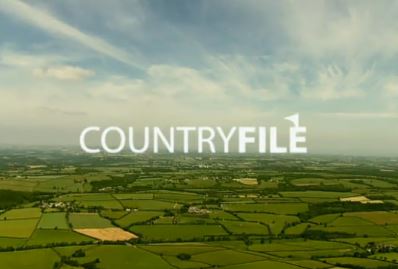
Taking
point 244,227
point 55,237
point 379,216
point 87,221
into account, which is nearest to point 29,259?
point 55,237

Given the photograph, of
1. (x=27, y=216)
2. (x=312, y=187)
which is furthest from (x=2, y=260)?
(x=312, y=187)

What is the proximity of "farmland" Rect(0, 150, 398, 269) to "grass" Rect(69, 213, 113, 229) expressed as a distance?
0.13m

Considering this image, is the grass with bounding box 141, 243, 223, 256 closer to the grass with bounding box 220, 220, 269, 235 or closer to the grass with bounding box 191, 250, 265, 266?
the grass with bounding box 191, 250, 265, 266

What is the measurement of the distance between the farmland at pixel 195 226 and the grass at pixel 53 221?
0.13 metres

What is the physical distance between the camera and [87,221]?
65.2m

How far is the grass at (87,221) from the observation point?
6231 cm

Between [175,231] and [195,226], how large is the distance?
3762 millimetres

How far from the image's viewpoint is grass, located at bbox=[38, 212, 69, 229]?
61094mm

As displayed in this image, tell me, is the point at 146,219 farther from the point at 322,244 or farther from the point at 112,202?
the point at 322,244

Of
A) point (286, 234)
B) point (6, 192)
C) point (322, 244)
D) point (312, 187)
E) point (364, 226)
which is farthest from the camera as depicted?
point (312, 187)

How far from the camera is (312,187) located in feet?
368

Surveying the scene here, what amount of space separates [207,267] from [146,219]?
81.8 ft

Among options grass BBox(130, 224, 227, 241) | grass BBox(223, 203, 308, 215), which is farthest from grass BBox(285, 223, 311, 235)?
grass BBox(223, 203, 308, 215)

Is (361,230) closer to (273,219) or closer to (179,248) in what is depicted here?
(273,219)
